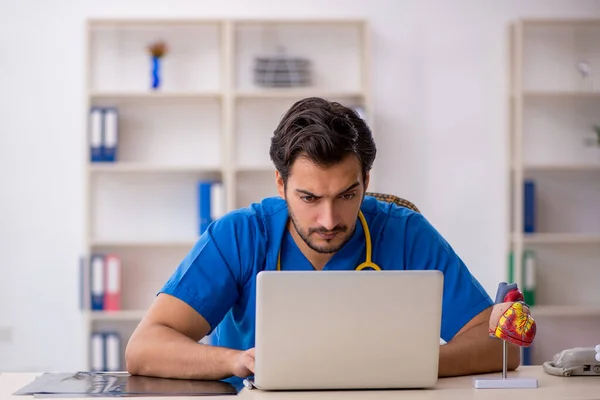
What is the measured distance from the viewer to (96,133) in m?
4.26

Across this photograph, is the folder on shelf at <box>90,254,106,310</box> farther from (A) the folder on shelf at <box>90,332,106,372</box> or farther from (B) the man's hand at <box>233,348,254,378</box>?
(B) the man's hand at <box>233,348,254,378</box>

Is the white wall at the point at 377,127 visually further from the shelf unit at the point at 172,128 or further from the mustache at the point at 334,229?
the mustache at the point at 334,229

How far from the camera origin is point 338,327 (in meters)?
1.57

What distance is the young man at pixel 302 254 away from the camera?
1.87 metres

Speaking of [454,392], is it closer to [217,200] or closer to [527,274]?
[217,200]

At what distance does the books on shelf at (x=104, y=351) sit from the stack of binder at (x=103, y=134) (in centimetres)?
86

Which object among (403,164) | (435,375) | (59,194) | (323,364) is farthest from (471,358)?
(59,194)

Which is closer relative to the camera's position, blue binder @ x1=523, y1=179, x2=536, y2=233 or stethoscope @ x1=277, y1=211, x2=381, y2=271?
stethoscope @ x1=277, y1=211, x2=381, y2=271

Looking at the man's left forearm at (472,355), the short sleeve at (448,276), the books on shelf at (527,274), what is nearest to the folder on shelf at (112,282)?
the books on shelf at (527,274)

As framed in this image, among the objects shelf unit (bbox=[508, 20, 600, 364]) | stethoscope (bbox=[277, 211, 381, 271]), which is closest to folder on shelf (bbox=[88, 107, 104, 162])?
shelf unit (bbox=[508, 20, 600, 364])

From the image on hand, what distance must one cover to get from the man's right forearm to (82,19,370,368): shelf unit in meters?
2.54

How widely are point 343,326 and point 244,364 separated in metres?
0.24

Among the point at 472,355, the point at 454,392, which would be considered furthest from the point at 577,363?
the point at 454,392

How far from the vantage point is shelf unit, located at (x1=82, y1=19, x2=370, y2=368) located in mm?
4473
